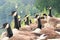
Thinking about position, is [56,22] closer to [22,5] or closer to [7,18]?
[7,18]

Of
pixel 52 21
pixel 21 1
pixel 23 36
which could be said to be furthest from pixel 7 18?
pixel 23 36

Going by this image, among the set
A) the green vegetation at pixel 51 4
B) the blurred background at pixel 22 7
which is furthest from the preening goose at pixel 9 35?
the blurred background at pixel 22 7

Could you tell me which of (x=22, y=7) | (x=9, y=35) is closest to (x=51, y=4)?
(x=9, y=35)

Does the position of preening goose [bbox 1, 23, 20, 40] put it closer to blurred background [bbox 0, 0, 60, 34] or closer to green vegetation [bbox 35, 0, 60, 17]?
green vegetation [bbox 35, 0, 60, 17]

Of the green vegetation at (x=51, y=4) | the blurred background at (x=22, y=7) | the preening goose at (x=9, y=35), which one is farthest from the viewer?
the blurred background at (x=22, y=7)

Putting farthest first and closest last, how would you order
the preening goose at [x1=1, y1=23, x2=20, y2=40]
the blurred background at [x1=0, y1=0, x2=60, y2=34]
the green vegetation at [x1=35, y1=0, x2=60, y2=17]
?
the blurred background at [x1=0, y1=0, x2=60, y2=34]
the green vegetation at [x1=35, y1=0, x2=60, y2=17]
the preening goose at [x1=1, y1=23, x2=20, y2=40]

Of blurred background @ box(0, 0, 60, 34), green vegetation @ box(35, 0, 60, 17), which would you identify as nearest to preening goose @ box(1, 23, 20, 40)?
green vegetation @ box(35, 0, 60, 17)

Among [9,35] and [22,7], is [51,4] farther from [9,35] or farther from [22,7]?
[22,7]

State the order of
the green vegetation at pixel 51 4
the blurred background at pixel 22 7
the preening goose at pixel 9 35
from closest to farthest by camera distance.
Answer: the preening goose at pixel 9 35 → the green vegetation at pixel 51 4 → the blurred background at pixel 22 7

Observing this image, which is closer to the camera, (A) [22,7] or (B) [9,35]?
(B) [9,35]

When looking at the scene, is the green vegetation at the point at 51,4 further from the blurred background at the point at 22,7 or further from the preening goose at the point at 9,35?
the preening goose at the point at 9,35

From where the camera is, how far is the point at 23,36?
5930 millimetres

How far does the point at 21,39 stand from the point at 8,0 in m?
56.9

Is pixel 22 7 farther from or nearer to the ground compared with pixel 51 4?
nearer to the ground
